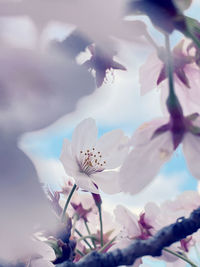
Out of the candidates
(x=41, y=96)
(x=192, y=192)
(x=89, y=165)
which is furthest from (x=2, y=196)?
(x=192, y=192)

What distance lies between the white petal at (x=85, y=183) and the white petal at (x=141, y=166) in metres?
0.25

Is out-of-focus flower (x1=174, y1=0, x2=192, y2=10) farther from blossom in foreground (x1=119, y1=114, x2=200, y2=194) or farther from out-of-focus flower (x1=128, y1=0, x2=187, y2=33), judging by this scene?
blossom in foreground (x1=119, y1=114, x2=200, y2=194)

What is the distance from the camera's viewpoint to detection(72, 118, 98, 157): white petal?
→ 797mm

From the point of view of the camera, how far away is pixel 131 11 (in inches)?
15.4

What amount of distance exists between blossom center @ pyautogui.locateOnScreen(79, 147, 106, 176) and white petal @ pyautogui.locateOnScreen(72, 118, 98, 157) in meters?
0.02

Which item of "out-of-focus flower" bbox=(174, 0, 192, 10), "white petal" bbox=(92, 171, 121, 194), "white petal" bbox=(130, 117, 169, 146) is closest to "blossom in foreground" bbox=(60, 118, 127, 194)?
"white petal" bbox=(92, 171, 121, 194)

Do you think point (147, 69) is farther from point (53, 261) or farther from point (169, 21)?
point (53, 261)

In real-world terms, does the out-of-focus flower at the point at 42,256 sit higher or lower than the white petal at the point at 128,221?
higher

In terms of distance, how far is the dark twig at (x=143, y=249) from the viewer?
1.75 feet

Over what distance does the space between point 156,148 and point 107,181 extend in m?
0.30

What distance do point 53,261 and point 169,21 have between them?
0.55m

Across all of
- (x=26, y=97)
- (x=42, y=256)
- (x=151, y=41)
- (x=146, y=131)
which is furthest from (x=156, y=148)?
(x=42, y=256)

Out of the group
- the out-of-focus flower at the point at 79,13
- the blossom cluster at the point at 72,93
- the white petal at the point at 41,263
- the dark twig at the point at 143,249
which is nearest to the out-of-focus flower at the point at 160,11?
the blossom cluster at the point at 72,93

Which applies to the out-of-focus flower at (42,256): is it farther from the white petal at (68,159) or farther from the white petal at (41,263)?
the white petal at (68,159)
